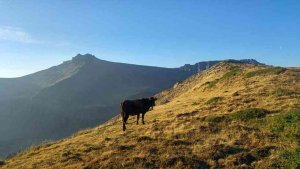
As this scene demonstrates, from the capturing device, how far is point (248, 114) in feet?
87.9

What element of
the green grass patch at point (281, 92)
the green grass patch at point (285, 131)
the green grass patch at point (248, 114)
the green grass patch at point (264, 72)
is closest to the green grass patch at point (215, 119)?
the green grass patch at point (248, 114)

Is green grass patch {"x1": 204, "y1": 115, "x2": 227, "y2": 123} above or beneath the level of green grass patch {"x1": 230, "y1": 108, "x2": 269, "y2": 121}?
beneath

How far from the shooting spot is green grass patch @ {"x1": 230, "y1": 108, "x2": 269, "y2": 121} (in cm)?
2639

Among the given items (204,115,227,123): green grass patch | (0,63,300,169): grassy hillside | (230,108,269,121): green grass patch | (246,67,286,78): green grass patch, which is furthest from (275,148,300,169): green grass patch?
(246,67,286,78): green grass patch

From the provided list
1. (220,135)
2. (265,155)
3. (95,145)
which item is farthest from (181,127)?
(265,155)

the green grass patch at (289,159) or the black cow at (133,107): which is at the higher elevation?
the black cow at (133,107)

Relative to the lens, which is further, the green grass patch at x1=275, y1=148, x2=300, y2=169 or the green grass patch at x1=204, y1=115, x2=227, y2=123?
the green grass patch at x1=204, y1=115, x2=227, y2=123

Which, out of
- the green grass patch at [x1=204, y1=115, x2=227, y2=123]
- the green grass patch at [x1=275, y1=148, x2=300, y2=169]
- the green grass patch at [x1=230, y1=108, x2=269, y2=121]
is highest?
the green grass patch at [x1=230, y1=108, x2=269, y2=121]

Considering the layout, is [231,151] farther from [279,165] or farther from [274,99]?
[274,99]

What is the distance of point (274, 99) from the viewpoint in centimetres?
3186

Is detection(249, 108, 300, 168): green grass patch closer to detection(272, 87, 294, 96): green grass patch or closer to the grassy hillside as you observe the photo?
the grassy hillside

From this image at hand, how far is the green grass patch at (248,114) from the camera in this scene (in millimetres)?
26391

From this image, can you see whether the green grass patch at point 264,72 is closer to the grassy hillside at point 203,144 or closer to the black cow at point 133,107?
the grassy hillside at point 203,144

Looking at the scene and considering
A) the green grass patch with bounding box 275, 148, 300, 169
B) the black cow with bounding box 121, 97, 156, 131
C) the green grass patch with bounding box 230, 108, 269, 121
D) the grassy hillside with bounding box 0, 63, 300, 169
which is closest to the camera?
the green grass patch with bounding box 275, 148, 300, 169
